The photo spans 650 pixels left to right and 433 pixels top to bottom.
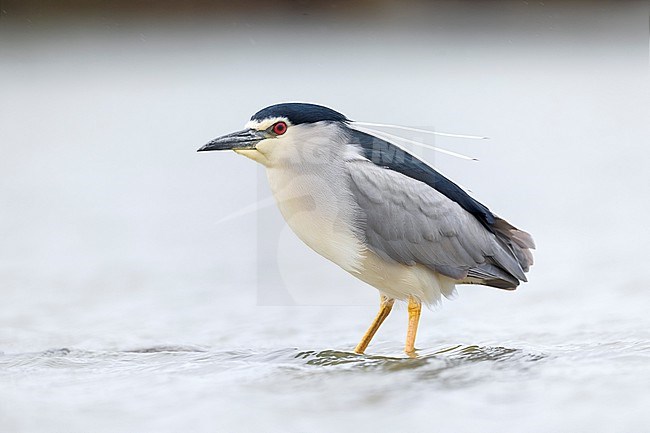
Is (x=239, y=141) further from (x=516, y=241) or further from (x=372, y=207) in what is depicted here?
(x=516, y=241)

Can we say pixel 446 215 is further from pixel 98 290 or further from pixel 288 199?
pixel 98 290

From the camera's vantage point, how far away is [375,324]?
4.08m

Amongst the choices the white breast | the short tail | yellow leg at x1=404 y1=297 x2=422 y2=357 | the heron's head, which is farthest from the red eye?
the short tail

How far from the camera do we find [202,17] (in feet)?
54.2

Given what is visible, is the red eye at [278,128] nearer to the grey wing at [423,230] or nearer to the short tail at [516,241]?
the grey wing at [423,230]

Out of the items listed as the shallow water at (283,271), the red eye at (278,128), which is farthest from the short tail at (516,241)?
the red eye at (278,128)

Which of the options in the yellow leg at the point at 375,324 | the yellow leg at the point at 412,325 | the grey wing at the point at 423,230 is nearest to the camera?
the grey wing at the point at 423,230

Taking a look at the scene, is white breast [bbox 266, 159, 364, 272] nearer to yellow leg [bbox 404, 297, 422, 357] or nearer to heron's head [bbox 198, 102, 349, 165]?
heron's head [bbox 198, 102, 349, 165]

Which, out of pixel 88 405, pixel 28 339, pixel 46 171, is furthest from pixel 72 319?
pixel 46 171

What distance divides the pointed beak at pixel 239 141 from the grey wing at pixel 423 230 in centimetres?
34

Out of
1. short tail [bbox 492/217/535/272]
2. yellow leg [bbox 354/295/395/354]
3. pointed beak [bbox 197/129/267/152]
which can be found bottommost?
yellow leg [bbox 354/295/395/354]

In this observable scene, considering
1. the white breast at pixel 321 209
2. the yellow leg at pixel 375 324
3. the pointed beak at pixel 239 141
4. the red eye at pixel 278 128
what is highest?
the red eye at pixel 278 128

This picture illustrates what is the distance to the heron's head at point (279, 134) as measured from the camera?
3.73 metres

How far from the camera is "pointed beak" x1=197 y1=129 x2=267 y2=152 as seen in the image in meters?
3.69
